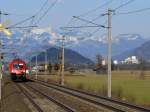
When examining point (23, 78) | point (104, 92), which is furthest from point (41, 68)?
point (104, 92)

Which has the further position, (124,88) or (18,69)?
(18,69)

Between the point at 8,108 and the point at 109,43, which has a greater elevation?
the point at 109,43

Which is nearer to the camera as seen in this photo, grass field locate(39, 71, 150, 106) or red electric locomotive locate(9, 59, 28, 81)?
grass field locate(39, 71, 150, 106)

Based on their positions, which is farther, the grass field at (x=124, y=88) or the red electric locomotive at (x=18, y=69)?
the red electric locomotive at (x=18, y=69)

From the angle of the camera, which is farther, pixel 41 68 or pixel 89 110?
pixel 41 68

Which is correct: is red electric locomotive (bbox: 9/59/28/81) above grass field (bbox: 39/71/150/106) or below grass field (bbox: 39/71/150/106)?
above

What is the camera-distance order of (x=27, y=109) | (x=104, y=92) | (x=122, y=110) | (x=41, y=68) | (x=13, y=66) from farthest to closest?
(x=41, y=68)
(x=13, y=66)
(x=104, y=92)
(x=27, y=109)
(x=122, y=110)

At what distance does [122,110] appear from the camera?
3009 cm

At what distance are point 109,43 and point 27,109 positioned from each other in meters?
15.9

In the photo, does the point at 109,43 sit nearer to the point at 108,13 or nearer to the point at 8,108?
the point at 108,13

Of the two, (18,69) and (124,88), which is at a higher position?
(18,69)

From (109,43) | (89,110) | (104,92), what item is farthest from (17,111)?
(104,92)

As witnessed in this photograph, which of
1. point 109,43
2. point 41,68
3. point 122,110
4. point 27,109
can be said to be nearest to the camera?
point 122,110

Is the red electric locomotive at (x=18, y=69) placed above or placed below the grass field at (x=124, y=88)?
above
